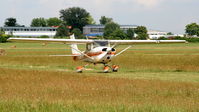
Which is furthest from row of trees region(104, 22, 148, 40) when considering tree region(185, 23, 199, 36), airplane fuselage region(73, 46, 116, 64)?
airplane fuselage region(73, 46, 116, 64)

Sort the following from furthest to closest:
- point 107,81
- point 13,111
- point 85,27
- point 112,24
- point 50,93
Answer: point 85,27, point 112,24, point 107,81, point 50,93, point 13,111

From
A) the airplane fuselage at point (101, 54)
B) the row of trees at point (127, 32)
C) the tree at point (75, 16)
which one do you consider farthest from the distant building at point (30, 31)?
the airplane fuselage at point (101, 54)

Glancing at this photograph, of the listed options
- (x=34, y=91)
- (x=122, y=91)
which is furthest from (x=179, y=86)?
(x=34, y=91)

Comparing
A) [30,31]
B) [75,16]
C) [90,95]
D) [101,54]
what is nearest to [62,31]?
[75,16]

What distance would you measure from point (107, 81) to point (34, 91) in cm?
389

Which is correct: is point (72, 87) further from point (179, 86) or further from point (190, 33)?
point (190, 33)

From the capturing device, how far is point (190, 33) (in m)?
189

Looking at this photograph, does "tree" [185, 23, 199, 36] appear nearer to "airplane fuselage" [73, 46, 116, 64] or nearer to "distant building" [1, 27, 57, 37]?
"distant building" [1, 27, 57, 37]

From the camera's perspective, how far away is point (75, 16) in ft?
570

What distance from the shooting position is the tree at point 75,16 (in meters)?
173

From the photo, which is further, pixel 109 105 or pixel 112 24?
pixel 112 24

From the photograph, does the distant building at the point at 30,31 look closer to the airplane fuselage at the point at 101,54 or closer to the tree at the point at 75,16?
the tree at the point at 75,16

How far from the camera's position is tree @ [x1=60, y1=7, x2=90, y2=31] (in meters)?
173

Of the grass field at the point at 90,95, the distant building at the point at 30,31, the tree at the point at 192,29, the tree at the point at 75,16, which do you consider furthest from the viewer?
the tree at the point at 192,29
